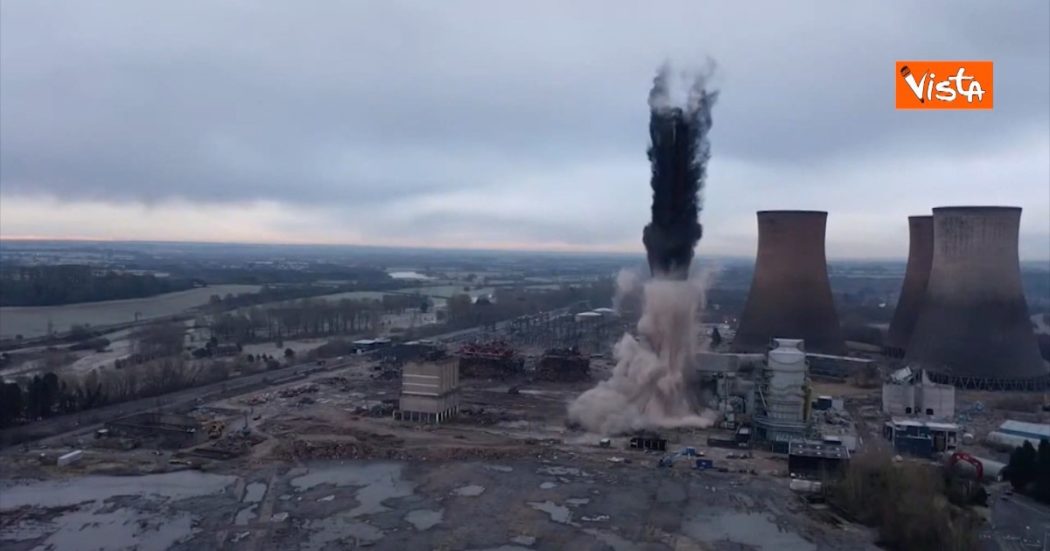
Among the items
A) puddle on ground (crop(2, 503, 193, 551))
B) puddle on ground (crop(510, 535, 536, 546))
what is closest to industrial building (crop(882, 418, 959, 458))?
puddle on ground (crop(510, 535, 536, 546))

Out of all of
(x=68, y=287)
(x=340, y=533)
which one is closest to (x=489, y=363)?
(x=340, y=533)

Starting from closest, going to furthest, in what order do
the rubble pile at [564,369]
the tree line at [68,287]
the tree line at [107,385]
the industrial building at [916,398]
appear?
the tree line at [107,385]
the industrial building at [916,398]
the rubble pile at [564,369]
the tree line at [68,287]

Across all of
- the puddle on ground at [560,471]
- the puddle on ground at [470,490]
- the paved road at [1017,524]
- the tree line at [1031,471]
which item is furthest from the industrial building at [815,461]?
the puddle on ground at [470,490]

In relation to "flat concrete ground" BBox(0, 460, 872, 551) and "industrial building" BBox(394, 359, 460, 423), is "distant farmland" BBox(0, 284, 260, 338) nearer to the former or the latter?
"industrial building" BBox(394, 359, 460, 423)

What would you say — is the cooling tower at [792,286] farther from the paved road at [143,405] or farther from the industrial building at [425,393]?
the paved road at [143,405]

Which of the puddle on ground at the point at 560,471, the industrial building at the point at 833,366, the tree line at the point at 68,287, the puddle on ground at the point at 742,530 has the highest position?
the tree line at the point at 68,287

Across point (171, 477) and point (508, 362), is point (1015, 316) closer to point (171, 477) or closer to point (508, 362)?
point (508, 362)
